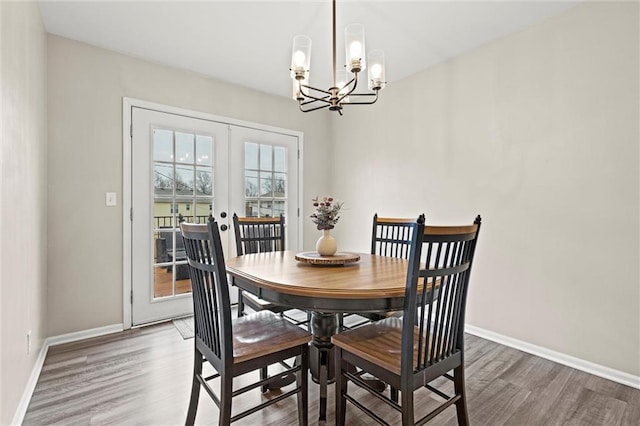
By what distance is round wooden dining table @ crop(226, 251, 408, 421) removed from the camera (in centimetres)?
138

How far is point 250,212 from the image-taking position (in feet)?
12.1

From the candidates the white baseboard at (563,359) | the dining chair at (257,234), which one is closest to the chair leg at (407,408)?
the dining chair at (257,234)

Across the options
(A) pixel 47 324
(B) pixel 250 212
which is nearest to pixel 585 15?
(B) pixel 250 212

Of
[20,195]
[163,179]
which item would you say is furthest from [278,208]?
[20,195]

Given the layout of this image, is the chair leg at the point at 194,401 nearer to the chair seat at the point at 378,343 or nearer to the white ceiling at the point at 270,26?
the chair seat at the point at 378,343

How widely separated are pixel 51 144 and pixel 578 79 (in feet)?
12.9

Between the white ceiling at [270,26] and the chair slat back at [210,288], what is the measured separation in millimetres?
1737

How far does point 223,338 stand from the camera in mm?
1364

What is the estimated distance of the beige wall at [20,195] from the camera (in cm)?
143

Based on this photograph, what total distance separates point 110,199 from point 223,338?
7.03 feet

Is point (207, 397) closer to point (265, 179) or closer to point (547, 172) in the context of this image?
point (265, 179)

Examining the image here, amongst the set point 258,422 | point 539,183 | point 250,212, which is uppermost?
point 539,183

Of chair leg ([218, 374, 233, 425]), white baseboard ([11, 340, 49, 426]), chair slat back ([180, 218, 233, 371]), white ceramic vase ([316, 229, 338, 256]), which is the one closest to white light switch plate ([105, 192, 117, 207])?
white baseboard ([11, 340, 49, 426])

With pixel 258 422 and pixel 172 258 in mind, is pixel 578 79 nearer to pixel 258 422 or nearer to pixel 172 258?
pixel 258 422
